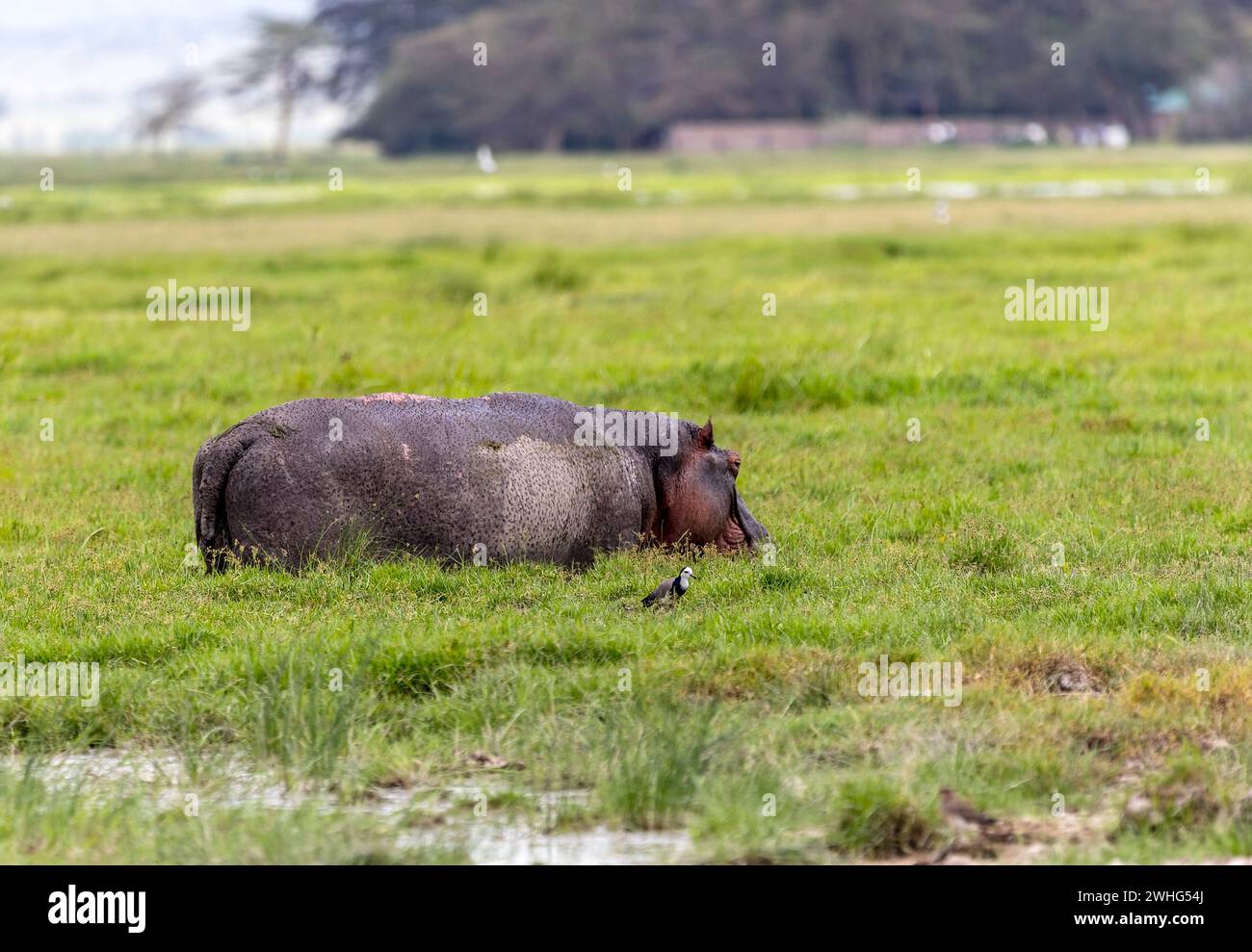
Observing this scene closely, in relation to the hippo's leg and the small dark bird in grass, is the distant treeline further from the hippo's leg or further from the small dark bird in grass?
the small dark bird in grass

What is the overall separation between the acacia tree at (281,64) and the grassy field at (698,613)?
93438 mm

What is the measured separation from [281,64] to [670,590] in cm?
10996

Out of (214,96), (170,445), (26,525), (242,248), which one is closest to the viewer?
(26,525)

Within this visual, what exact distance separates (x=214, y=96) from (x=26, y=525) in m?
106

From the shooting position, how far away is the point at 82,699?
22.5 feet

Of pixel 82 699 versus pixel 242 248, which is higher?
pixel 242 248

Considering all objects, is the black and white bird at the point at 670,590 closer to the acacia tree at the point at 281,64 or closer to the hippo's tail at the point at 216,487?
the hippo's tail at the point at 216,487

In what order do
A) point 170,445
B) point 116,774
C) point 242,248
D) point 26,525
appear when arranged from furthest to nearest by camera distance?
point 242,248
point 170,445
point 26,525
point 116,774

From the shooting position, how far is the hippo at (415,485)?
8.45 meters

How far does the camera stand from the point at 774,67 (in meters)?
Answer: 101

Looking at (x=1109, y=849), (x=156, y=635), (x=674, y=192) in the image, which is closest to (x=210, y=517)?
(x=156, y=635)

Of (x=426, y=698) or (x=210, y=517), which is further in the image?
(x=210, y=517)

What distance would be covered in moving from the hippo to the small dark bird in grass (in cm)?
345
